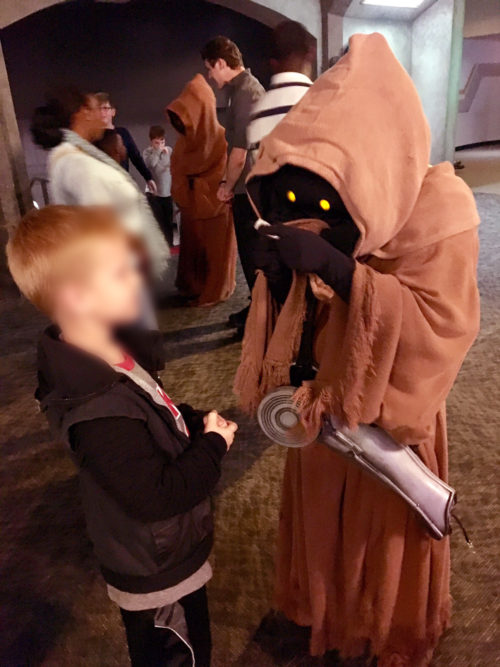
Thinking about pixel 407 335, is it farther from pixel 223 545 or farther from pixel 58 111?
pixel 58 111

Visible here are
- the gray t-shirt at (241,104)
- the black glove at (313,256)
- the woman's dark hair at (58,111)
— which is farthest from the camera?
the gray t-shirt at (241,104)

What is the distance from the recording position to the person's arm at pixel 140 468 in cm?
82

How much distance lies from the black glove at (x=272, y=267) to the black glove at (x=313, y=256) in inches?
1.1

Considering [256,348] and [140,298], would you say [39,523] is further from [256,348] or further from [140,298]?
[140,298]

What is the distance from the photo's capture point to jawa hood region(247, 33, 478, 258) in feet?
2.92

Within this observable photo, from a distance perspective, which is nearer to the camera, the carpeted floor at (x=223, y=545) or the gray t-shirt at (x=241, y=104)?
Answer: the carpeted floor at (x=223, y=545)

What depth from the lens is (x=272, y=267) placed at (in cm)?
100

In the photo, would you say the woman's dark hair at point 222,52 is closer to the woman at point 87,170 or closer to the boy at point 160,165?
the woman at point 87,170

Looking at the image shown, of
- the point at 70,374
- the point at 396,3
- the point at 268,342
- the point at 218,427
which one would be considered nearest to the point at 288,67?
the point at 268,342

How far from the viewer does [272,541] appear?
183cm

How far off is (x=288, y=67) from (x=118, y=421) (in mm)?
1932

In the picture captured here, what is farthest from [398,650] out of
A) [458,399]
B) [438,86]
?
[438,86]

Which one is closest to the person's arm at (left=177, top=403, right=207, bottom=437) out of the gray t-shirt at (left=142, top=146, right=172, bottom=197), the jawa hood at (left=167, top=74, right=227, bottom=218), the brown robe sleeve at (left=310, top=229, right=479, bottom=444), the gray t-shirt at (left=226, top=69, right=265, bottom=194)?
the brown robe sleeve at (left=310, top=229, right=479, bottom=444)

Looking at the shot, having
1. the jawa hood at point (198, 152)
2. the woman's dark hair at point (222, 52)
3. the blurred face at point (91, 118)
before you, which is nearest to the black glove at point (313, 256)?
A: the blurred face at point (91, 118)
